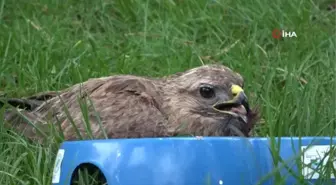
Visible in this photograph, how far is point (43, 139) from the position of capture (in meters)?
4.09

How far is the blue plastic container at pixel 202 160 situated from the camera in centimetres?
344

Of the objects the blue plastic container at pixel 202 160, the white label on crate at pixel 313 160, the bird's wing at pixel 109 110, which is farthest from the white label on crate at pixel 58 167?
the white label on crate at pixel 313 160

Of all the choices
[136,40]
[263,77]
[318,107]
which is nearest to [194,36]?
[136,40]

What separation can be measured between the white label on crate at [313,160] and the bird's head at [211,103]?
0.72 metres

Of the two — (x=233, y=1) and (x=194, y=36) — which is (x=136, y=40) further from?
(x=233, y=1)

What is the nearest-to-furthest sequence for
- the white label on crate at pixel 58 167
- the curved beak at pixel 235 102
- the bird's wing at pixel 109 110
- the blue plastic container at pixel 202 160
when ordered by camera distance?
the blue plastic container at pixel 202 160 → the white label on crate at pixel 58 167 → the bird's wing at pixel 109 110 → the curved beak at pixel 235 102

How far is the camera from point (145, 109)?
13.7 feet

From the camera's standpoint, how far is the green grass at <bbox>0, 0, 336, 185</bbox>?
4.70 m

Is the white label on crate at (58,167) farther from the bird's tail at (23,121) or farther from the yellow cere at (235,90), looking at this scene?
the yellow cere at (235,90)

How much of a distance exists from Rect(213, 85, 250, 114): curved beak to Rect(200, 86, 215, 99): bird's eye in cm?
6

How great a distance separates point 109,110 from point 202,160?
0.82 metres

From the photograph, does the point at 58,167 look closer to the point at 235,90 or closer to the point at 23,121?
the point at 23,121

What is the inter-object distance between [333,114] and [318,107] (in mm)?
123

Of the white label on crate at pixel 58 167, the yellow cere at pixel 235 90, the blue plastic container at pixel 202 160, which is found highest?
the yellow cere at pixel 235 90
